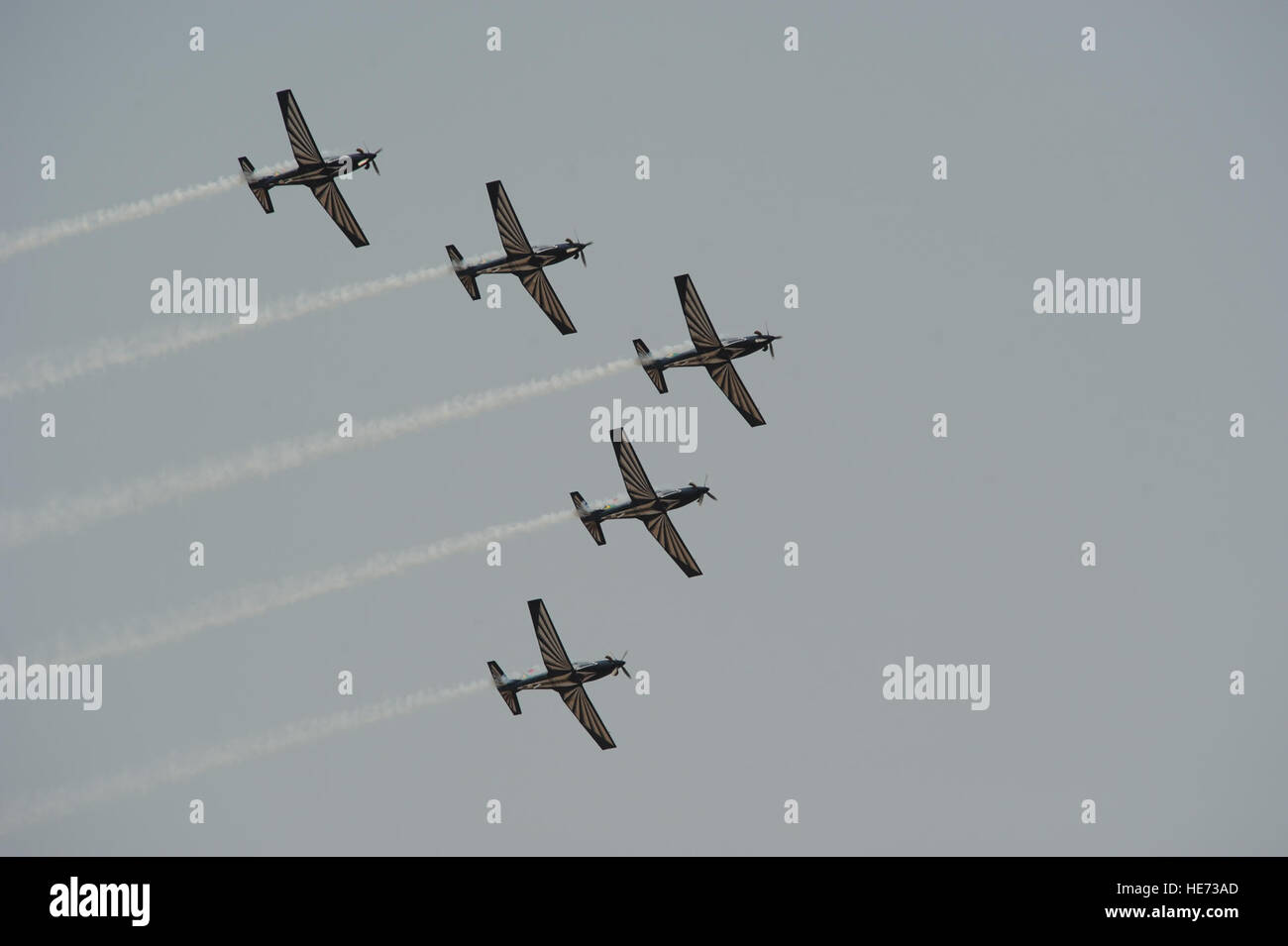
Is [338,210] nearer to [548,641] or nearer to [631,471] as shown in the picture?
[631,471]

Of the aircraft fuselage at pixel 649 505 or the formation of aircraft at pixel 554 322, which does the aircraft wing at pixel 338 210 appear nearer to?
the formation of aircraft at pixel 554 322

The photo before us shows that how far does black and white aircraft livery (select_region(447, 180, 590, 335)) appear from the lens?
76.1 metres

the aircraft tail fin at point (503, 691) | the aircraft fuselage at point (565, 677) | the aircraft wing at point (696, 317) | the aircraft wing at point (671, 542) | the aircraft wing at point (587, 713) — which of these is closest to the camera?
the aircraft wing at point (696, 317)

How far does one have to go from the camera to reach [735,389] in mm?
77688

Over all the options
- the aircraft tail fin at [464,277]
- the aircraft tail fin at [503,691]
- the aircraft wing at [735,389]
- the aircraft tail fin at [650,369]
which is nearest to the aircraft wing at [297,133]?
the aircraft tail fin at [464,277]

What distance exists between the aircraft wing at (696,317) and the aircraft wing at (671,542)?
6667 millimetres

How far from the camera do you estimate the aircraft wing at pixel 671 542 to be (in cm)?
7781

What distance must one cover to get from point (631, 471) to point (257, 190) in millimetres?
17641

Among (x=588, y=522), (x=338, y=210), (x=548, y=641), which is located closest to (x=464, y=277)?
(x=338, y=210)

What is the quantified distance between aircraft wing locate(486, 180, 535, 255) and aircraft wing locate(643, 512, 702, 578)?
11.1 meters
